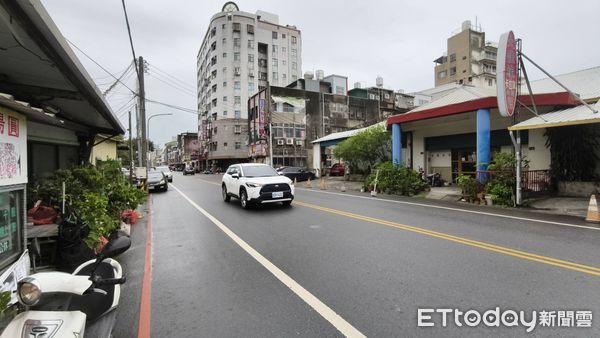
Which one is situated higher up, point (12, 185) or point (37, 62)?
point (37, 62)

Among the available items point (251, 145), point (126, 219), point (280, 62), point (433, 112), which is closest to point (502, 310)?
point (126, 219)

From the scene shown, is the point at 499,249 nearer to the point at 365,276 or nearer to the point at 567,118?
the point at 365,276

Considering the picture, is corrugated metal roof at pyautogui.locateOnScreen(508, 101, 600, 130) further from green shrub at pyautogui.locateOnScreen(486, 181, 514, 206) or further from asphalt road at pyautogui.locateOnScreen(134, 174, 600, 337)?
asphalt road at pyautogui.locateOnScreen(134, 174, 600, 337)

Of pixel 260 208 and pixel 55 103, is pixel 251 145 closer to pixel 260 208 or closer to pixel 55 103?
pixel 260 208

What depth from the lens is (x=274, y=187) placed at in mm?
11461

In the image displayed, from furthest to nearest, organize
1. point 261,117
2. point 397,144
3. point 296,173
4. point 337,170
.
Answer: point 261,117 < point 337,170 < point 296,173 < point 397,144

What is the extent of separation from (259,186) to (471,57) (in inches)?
2371

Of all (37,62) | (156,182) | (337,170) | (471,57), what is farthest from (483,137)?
(471,57)

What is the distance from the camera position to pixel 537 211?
10.7 meters

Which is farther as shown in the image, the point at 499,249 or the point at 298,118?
the point at 298,118

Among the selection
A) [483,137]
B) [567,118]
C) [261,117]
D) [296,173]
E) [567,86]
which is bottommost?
[296,173]

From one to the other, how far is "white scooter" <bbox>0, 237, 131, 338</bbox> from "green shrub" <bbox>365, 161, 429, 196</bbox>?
15.5 m

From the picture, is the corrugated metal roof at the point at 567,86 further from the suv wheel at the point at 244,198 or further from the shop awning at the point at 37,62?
the shop awning at the point at 37,62

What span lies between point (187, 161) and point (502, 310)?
316 ft
